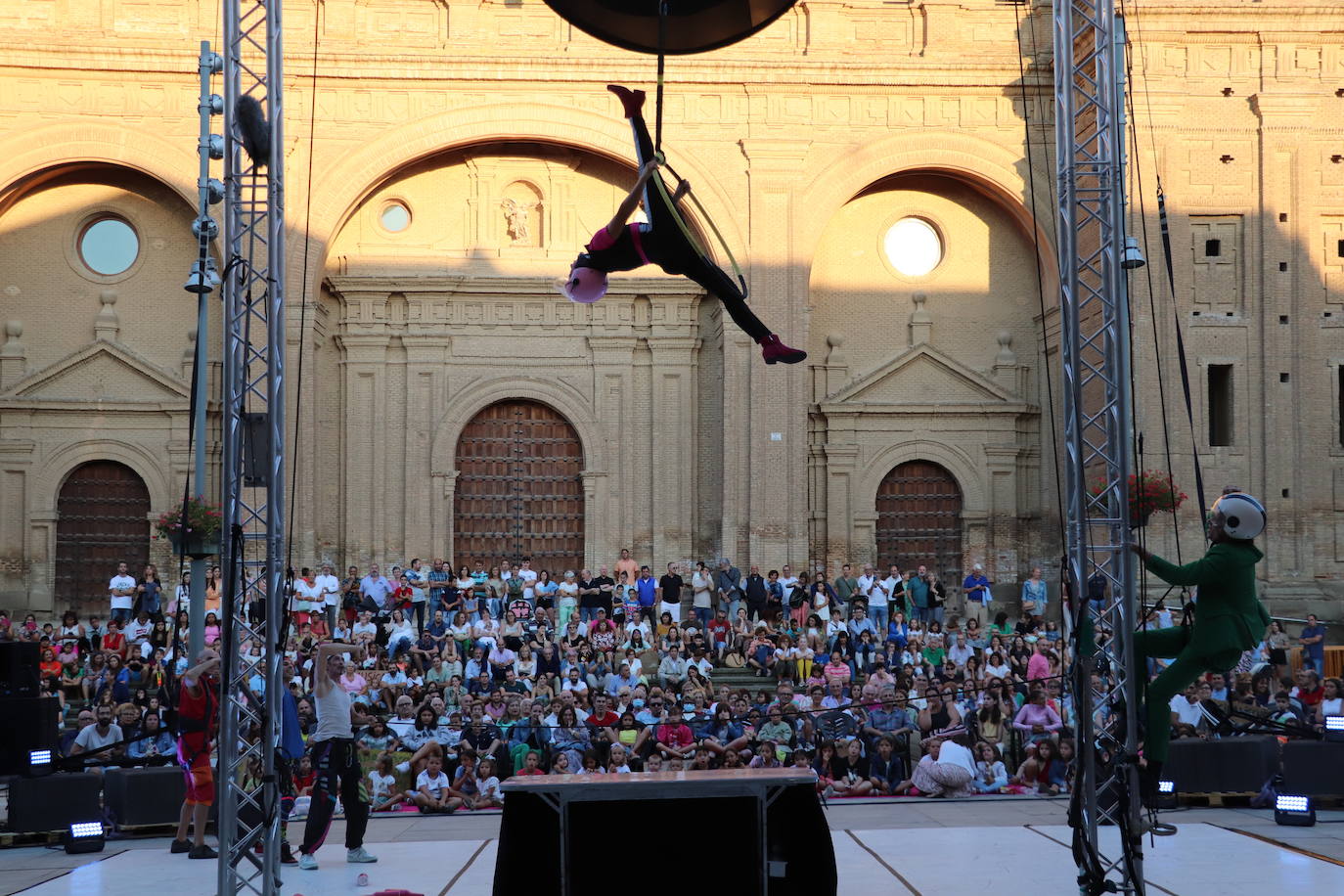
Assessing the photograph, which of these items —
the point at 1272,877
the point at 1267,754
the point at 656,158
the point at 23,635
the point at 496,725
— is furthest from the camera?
the point at 23,635

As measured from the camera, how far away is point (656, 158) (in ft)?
25.7

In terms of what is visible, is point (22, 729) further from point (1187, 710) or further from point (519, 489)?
point (519, 489)

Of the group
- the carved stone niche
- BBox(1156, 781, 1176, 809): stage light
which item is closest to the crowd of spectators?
BBox(1156, 781, 1176, 809): stage light

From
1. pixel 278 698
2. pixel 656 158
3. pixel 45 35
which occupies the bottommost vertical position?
pixel 278 698

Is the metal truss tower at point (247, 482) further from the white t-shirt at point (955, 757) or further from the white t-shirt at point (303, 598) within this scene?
the white t-shirt at point (303, 598)

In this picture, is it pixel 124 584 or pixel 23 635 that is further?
pixel 124 584

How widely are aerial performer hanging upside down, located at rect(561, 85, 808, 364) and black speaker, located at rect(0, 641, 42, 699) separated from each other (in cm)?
705

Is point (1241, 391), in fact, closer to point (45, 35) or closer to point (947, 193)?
point (947, 193)

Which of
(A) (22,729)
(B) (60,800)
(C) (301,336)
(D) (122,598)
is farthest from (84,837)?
(D) (122,598)

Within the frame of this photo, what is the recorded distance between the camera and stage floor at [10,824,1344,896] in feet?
31.2

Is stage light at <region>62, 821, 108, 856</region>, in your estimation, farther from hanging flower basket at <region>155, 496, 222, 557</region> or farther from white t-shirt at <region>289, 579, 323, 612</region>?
white t-shirt at <region>289, 579, 323, 612</region>

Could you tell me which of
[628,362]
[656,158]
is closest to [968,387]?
[628,362]

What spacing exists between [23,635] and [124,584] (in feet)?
5.73

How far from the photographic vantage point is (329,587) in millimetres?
22266
